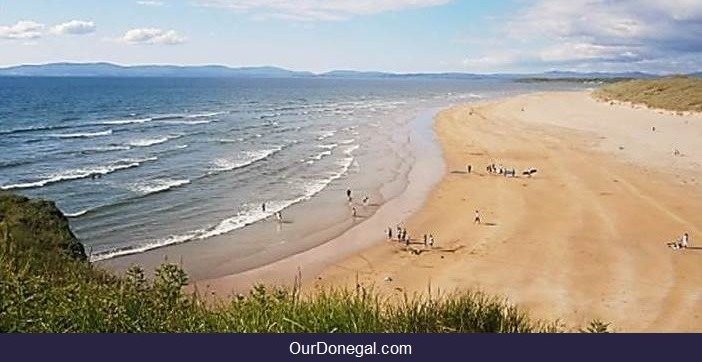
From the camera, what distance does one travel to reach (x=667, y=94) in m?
58.6

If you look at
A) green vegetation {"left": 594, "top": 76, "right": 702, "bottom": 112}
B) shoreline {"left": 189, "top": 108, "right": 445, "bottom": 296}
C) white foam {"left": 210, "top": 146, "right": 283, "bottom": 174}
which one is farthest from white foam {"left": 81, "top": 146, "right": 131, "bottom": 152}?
green vegetation {"left": 594, "top": 76, "right": 702, "bottom": 112}

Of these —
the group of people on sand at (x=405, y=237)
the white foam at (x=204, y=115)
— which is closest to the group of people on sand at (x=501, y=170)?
the group of people on sand at (x=405, y=237)

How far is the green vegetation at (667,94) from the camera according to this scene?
2029 inches

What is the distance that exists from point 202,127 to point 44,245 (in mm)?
42357

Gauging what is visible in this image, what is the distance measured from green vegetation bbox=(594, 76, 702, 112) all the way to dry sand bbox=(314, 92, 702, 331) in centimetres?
1990

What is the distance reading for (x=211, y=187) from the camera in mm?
25391

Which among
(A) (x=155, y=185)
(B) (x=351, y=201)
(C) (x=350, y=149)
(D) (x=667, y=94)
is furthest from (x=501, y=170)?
(D) (x=667, y=94)

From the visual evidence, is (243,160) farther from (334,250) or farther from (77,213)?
(334,250)

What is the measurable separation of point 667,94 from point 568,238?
47215 mm

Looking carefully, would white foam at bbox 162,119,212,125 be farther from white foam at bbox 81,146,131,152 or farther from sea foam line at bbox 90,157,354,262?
sea foam line at bbox 90,157,354,262

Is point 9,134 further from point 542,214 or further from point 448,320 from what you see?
point 448,320

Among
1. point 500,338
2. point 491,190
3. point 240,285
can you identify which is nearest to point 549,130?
point 491,190

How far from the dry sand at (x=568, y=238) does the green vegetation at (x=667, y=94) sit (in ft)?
65.3

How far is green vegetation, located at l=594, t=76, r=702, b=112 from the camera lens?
51528mm
